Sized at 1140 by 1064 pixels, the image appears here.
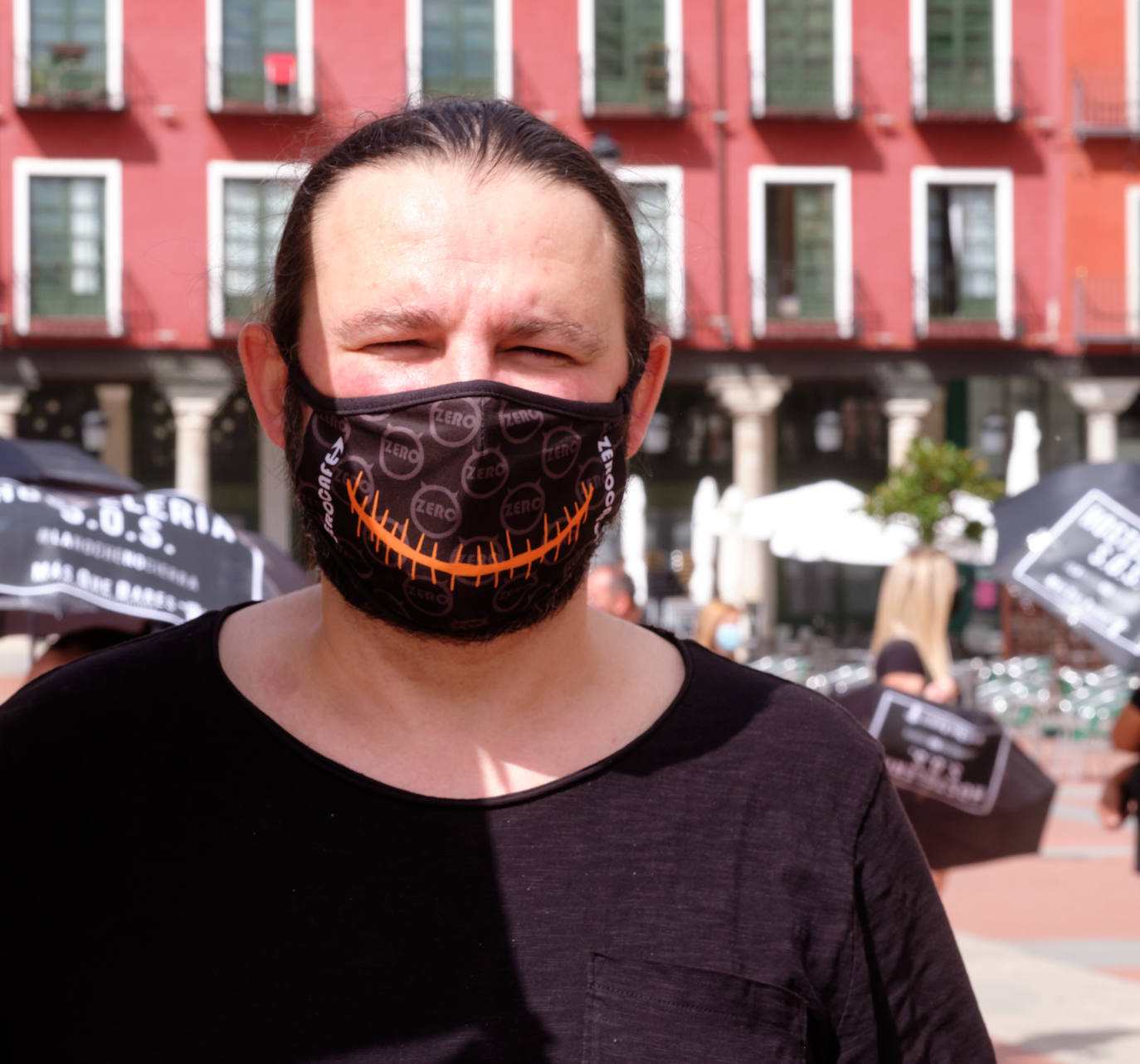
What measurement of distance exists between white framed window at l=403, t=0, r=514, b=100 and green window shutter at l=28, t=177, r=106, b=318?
5.43 meters

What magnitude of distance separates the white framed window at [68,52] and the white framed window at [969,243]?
1285cm

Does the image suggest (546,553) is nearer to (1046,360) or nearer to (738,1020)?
(738,1020)

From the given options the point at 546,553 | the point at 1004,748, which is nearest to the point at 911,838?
the point at 546,553

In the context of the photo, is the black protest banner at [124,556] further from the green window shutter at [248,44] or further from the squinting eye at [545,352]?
the green window shutter at [248,44]

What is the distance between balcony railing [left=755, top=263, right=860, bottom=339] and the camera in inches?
1178

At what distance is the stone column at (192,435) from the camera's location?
29000 mm

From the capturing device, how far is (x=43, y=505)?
228 inches

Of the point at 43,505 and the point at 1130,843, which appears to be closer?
the point at 43,505

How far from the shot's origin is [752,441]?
30.4m

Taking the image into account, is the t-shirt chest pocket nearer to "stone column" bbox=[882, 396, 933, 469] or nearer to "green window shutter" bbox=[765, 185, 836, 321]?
"green window shutter" bbox=[765, 185, 836, 321]

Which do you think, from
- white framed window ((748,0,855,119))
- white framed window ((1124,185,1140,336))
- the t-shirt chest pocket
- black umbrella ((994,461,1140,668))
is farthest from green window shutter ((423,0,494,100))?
the t-shirt chest pocket

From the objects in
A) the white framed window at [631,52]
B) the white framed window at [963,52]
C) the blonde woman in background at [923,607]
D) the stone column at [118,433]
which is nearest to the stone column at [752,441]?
the white framed window at [631,52]

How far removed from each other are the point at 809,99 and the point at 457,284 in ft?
96.7

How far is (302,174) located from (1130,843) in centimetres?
1180
